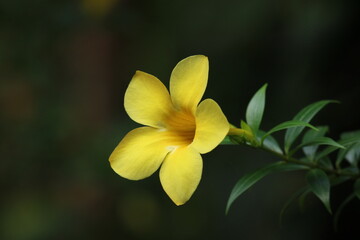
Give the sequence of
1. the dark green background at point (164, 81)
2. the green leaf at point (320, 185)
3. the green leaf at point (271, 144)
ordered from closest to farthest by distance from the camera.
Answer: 1. the green leaf at point (320, 185)
2. the green leaf at point (271, 144)
3. the dark green background at point (164, 81)

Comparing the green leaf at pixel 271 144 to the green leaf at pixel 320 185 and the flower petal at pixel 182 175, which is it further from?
the flower petal at pixel 182 175

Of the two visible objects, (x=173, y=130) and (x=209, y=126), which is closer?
(x=209, y=126)

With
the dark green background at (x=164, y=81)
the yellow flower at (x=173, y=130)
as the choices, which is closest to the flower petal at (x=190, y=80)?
the yellow flower at (x=173, y=130)

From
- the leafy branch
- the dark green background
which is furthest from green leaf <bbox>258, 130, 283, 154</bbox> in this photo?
the dark green background

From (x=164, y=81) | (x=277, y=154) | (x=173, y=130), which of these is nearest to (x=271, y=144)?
(x=277, y=154)

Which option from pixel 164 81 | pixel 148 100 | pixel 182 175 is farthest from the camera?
pixel 164 81

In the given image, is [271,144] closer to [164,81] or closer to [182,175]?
[182,175]

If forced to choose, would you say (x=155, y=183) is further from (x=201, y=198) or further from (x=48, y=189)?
(x=48, y=189)
